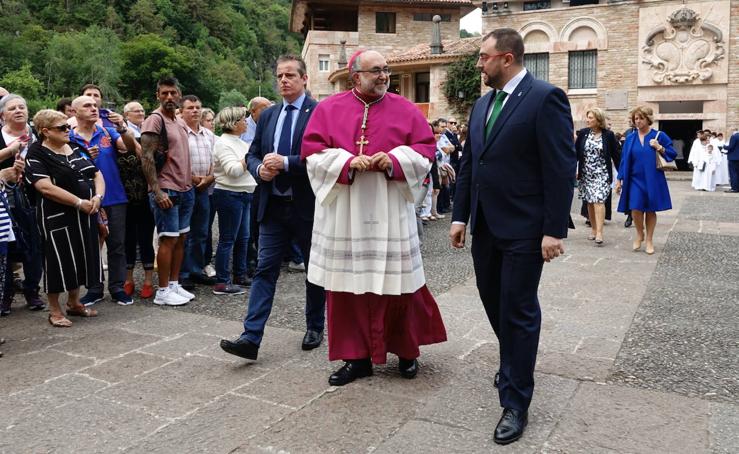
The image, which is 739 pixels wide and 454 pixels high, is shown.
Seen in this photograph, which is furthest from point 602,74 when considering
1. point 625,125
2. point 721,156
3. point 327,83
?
point 327,83

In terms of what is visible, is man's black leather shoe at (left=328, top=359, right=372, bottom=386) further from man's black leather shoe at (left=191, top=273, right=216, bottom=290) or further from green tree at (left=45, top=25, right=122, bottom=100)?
green tree at (left=45, top=25, right=122, bottom=100)

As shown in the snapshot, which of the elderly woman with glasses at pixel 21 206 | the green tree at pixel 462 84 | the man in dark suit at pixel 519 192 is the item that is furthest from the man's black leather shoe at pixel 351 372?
the green tree at pixel 462 84

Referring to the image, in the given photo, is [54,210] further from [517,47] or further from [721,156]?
[721,156]

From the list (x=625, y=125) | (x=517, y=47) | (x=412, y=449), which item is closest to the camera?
(x=412, y=449)

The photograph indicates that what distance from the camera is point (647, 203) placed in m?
8.91

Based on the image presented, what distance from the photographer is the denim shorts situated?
6.23 m

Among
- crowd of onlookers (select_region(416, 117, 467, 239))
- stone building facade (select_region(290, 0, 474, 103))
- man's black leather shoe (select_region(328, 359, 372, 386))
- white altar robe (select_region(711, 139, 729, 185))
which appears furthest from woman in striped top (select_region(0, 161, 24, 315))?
stone building facade (select_region(290, 0, 474, 103))

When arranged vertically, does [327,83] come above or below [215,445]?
above

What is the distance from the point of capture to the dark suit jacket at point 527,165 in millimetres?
3295

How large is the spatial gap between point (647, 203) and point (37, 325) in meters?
7.43

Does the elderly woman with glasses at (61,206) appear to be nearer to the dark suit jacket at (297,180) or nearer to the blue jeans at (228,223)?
the blue jeans at (228,223)

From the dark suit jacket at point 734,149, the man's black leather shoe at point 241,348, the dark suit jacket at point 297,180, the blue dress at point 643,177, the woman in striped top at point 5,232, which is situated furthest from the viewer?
the dark suit jacket at point 734,149

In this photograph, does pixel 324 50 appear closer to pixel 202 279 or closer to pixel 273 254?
pixel 202 279

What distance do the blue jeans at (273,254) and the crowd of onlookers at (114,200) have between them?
378 millimetres
